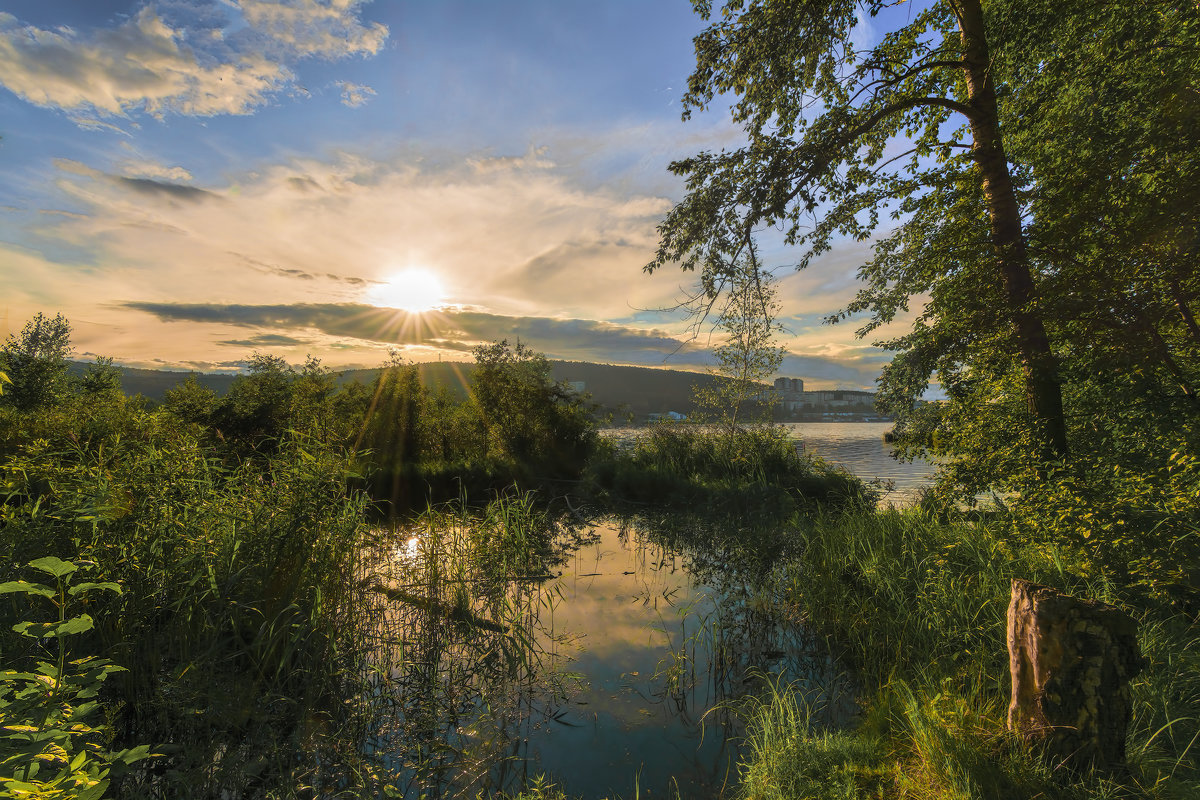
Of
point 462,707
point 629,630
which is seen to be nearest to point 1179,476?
point 629,630

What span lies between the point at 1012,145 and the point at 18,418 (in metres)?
21.9

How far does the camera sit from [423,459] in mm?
21141

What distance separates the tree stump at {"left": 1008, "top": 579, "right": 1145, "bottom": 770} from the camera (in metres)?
2.77

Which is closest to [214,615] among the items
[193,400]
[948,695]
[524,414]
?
[948,695]

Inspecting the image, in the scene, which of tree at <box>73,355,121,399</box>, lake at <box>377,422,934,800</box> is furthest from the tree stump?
tree at <box>73,355,121,399</box>

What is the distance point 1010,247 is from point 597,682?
22.4 feet

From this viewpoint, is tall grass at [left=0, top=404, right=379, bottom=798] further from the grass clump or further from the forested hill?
the forested hill

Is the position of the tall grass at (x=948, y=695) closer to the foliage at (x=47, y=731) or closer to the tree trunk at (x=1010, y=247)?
the tree trunk at (x=1010, y=247)

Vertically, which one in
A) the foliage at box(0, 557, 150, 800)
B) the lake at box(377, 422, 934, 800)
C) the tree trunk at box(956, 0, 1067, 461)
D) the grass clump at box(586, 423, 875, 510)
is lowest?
the lake at box(377, 422, 934, 800)

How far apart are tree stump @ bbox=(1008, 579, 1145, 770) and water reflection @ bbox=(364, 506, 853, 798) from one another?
1.98m

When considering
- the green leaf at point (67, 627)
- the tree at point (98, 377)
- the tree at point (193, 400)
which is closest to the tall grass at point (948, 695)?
the green leaf at point (67, 627)

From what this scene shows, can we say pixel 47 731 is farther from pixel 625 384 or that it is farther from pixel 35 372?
pixel 625 384

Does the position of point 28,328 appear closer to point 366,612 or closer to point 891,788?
point 366,612

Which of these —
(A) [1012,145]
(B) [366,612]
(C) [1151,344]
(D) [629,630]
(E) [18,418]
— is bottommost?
(D) [629,630]
